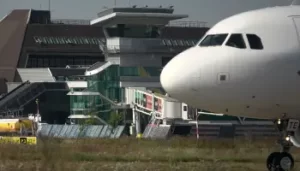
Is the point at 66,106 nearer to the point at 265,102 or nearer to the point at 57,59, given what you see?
the point at 57,59

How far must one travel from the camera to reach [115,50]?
515 ft

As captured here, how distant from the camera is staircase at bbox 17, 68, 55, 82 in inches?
6816

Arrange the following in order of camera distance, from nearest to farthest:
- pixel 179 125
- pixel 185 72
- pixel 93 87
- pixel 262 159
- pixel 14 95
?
pixel 185 72, pixel 262 159, pixel 179 125, pixel 93 87, pixel 14 95

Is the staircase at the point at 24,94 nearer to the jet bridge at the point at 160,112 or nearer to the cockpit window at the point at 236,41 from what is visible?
the jet bridge at the point at 160,112

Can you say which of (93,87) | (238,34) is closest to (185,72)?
(238,34)

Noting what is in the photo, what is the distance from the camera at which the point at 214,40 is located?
2661 cm

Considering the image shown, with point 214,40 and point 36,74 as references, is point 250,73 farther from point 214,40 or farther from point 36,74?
point 36,74

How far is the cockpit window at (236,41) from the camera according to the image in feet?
85.4

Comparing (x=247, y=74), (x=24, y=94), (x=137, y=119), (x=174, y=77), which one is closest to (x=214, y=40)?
(x=247, y=74)

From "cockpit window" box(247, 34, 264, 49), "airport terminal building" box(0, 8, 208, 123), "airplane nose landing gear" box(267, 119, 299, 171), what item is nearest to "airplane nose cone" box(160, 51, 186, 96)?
"cockpit window" box(247, 34, 264, 49)

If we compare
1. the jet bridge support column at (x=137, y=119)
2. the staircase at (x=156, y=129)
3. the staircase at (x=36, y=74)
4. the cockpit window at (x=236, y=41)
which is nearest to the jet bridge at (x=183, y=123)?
the staircase at (x=156, y=129)

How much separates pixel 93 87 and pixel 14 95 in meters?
23.4

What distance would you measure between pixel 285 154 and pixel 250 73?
105 inches

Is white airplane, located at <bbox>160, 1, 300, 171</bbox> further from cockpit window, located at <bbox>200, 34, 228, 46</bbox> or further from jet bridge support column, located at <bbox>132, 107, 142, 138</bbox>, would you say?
jet bridge support column, located at <bbox>132, 107, 142, 138</bbox>
